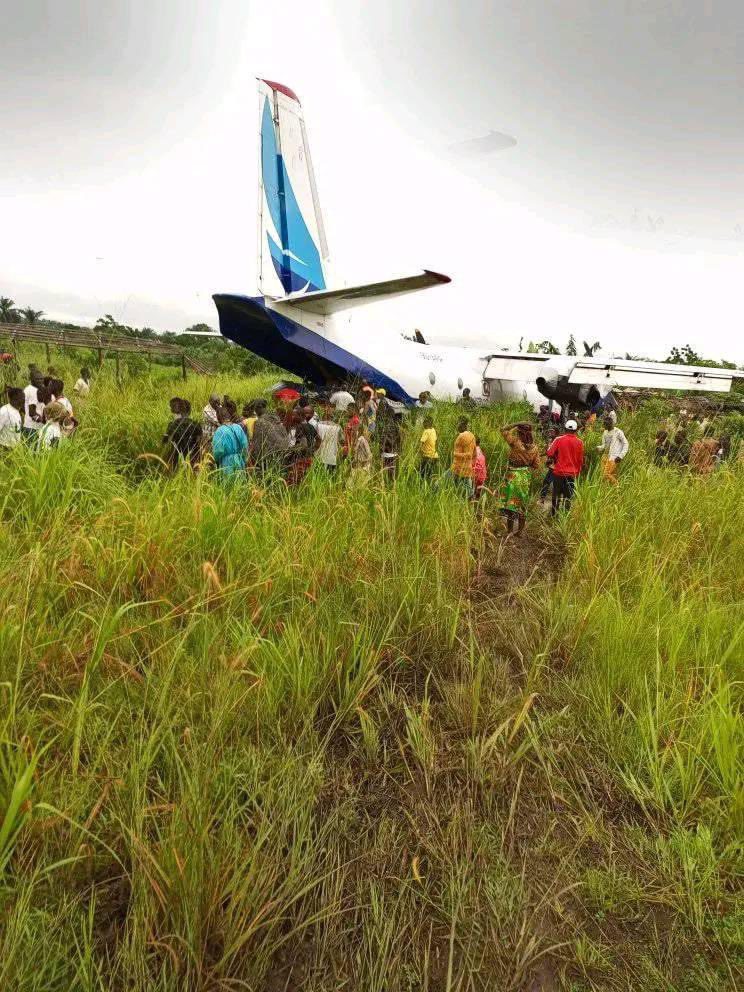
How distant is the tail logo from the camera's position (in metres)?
10.6

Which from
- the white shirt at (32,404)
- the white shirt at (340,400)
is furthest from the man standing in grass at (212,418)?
the white shirt at (340,400)

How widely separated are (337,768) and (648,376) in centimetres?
1186

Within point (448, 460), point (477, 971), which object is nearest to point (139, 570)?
point (477, 971)

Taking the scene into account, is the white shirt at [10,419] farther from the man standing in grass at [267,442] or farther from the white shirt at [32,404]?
the man standing in grass at [267,442]

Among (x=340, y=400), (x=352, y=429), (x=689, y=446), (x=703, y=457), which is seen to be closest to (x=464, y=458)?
(x=352, y=429)

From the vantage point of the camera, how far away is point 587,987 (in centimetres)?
121

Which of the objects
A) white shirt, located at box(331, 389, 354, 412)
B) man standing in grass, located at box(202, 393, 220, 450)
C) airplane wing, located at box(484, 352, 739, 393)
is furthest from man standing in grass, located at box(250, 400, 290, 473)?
airplane wing, located at box(484, 352, 739, 393)

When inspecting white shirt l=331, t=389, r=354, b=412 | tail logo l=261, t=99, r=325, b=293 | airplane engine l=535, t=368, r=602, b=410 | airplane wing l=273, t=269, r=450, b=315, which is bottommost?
white shirt l=331, t=389, r=354, b=412

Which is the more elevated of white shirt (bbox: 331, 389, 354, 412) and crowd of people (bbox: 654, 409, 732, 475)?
white shirt (bbox: 331, 389, 354, 412)

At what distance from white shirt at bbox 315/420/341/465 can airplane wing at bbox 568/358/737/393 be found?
25.3ft

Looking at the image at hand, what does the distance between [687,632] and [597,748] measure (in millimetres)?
871

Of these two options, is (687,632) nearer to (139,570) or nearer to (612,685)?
(612,685)

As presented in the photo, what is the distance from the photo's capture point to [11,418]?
4.27 metres

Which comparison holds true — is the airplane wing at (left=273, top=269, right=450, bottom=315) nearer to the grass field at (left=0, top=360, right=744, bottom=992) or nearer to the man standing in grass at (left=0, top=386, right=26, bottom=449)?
the man standing in grass at (left=0, top=386, right=26, bottom=449)
